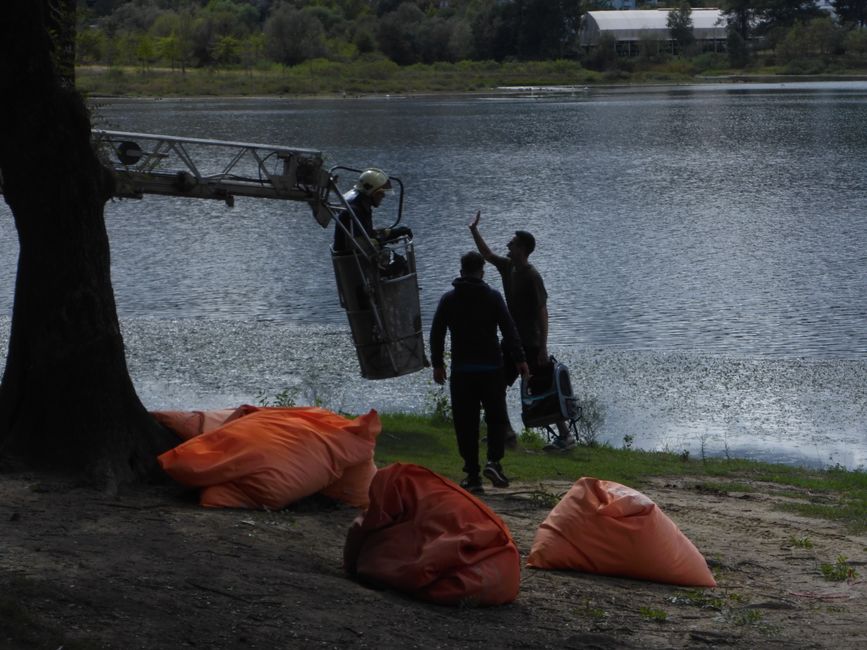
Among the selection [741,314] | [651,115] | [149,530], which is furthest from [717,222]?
[651,115]

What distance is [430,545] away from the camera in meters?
7.31

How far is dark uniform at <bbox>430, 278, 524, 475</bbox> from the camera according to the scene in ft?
32.9

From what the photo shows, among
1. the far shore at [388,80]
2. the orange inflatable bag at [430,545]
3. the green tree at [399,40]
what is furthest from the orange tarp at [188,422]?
the green tree at [399,40]

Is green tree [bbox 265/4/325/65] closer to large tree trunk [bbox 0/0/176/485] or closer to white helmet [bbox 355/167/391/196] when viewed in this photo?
white helmet [bbox 355/167/391/196]

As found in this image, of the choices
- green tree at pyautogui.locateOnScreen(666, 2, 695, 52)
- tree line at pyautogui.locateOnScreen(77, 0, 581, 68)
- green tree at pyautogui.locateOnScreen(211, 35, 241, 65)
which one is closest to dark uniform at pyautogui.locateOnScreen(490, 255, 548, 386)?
tree line at pyautogui.locateOnScreen(77, 0, 581, 68)

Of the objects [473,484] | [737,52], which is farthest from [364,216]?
[737,52]

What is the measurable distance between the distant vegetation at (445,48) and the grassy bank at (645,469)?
92798 mm

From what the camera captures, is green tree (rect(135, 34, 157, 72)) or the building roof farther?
the building roof

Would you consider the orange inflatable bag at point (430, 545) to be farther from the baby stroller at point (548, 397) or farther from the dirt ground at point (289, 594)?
the baby stroller at point (548, 397)

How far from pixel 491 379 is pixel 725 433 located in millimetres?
5506

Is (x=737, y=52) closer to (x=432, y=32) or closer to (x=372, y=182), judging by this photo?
(x=432, y=32)

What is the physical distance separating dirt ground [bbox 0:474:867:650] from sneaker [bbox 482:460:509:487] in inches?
34.7

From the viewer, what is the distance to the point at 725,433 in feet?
48.9

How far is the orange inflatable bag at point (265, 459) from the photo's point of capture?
8617mm
